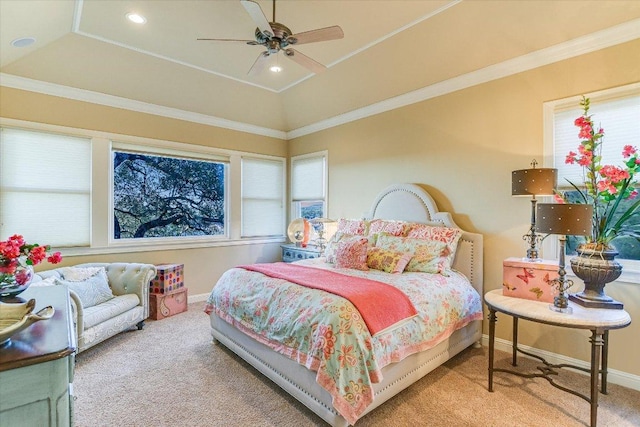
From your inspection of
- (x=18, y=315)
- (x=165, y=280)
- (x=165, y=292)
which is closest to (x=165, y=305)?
(x=165, y=292)

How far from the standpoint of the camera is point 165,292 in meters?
4.17

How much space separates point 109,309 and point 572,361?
4576 millimetres

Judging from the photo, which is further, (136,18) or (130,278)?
(130,278)

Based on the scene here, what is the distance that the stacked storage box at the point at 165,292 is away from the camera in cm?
413

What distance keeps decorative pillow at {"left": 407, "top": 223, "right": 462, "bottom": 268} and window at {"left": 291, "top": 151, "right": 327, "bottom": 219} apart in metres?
2.09

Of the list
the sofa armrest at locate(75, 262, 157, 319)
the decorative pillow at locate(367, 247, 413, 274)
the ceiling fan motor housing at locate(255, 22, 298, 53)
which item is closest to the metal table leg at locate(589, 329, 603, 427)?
the decorative pillow at locate(367, 247, 413, 274)

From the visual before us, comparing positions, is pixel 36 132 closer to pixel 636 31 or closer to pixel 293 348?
pixel 293 348

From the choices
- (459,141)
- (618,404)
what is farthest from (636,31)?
(618,404)

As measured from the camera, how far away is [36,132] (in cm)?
371

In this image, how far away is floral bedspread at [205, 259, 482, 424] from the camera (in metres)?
1.91

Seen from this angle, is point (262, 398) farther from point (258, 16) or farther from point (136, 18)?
point (136, 18)

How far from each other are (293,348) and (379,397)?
0.68m

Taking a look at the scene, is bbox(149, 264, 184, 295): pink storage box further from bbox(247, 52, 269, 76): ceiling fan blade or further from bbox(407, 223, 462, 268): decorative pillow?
bbox(407, 223, 462, 268): decorative pillow

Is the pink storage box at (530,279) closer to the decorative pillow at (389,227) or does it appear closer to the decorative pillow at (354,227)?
the decorative pillow at (389,227)
